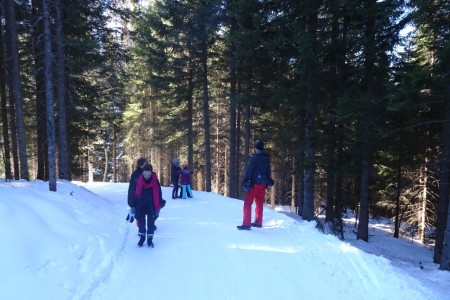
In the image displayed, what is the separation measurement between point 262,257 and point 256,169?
2.49m

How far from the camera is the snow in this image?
16.4 feet

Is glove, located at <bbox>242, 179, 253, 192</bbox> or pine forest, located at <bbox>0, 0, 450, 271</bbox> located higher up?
pine forest, located at <bbox>0, 0, 450, 271</bbox>

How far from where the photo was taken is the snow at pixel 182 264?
4.99 m

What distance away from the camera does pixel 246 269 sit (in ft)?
19.9

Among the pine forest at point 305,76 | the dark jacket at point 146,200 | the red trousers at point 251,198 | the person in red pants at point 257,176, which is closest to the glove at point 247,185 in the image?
the person in red pants at point 257,176

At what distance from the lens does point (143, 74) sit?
30.8 meters

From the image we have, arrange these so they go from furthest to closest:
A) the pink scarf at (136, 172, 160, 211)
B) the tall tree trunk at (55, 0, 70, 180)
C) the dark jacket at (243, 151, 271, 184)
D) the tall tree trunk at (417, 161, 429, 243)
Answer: the tall tree trunk at (417, 161, 429, 243) < the tall tree trunk at (55, 0, 70, 180) < the dark jacket at (243, 151, 271, 184) < the pink scarf at (136, 172, 160, 211)

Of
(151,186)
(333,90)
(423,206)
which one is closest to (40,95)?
(151,186)

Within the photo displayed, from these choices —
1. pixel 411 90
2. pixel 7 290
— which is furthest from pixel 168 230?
pixel 411 90

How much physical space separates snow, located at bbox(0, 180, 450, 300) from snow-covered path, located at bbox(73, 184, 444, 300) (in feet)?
0.05

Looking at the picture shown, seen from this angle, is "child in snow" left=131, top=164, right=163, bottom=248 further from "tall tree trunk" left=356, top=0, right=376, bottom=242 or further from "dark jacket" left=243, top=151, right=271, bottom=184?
"tall tree trunk" left=356, top=0, right=376, bottom=242

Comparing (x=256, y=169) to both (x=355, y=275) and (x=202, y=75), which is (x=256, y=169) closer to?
(x=355, y=275)

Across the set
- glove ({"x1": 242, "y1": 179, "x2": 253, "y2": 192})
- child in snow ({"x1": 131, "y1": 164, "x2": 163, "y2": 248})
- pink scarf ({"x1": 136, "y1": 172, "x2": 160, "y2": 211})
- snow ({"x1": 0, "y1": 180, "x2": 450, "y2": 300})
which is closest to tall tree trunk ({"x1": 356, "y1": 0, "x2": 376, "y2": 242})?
snow ({"x1": 0, "y1": 180, "x2": 450, "y2": 300})

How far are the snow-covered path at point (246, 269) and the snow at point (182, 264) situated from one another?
2 cm
